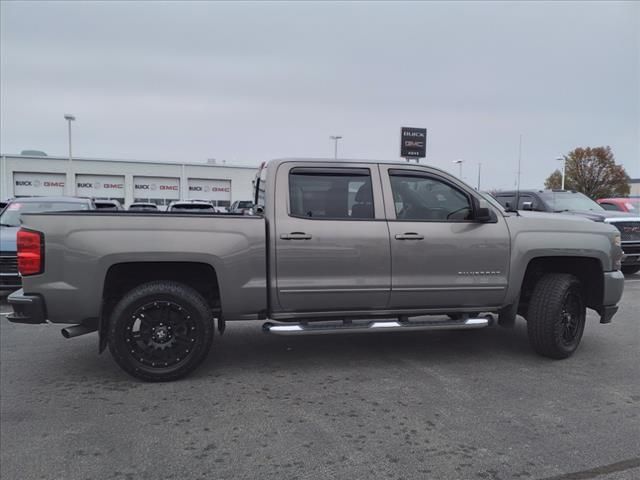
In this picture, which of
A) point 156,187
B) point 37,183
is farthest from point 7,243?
point 37,183

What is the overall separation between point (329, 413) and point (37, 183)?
45253mm

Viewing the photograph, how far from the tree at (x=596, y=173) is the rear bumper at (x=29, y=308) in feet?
155

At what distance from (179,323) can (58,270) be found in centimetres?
109

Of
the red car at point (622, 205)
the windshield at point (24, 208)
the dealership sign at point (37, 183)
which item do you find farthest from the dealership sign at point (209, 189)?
the windshield at point (24, 208)

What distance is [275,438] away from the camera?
3607 mm

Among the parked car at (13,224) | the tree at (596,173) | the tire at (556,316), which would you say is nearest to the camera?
the tire at (556,316)

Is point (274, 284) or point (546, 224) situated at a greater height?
point (546, 224)

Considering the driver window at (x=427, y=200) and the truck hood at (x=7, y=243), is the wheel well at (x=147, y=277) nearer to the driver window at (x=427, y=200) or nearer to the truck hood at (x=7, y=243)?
the driver window at (x=427, y=200)

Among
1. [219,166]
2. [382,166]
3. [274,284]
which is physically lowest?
[274,284]

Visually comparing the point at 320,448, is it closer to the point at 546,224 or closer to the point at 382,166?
the point at 382,166

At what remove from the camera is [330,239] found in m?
4.82

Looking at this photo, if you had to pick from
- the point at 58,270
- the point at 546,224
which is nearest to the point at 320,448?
the point at 58,270

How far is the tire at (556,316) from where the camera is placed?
5.26 metres

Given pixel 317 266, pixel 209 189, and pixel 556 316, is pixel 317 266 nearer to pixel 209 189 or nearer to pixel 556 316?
pixel 556 316
